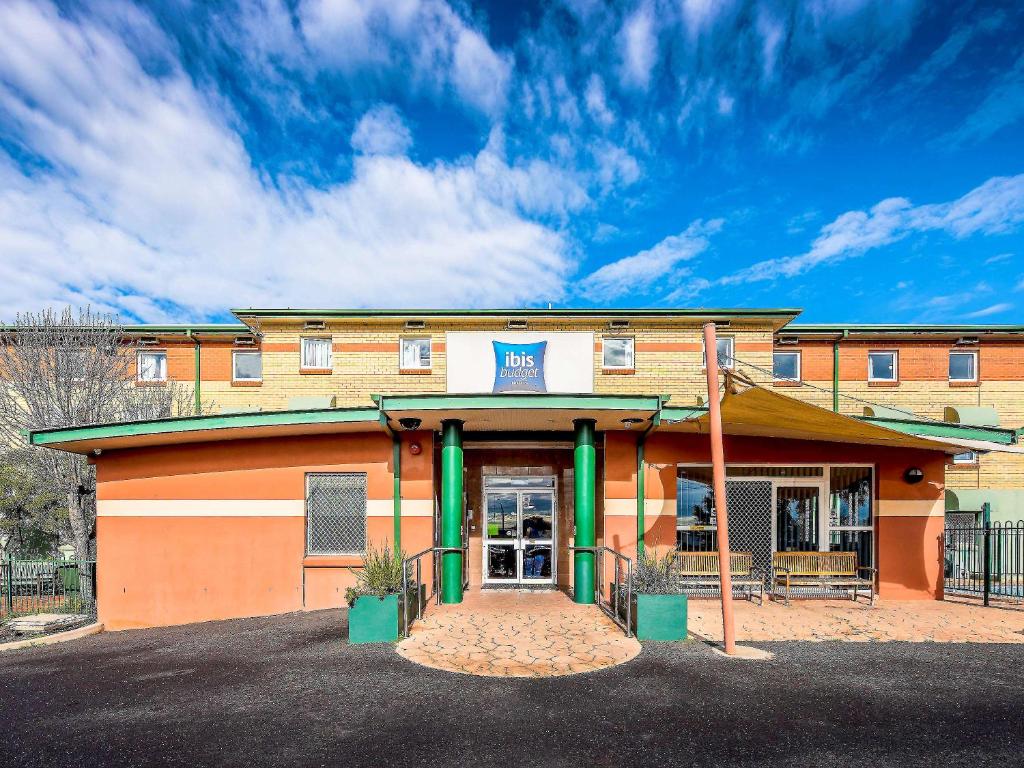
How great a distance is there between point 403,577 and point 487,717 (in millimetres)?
2682

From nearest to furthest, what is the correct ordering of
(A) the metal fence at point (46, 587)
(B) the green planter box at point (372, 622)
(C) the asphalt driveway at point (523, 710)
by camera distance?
(C) the asphalt driveway at point (523, 710) < (B) the green planter box at point (372, 622) < (A) the metal fence at point (46, 587)

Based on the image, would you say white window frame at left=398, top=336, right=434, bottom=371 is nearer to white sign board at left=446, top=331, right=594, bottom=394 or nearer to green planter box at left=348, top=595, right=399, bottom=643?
white sign board at left=446, top=331, right=594, bottom=394

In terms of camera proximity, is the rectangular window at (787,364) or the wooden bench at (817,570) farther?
the rectangular window at (787,364)

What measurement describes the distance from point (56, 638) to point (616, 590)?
8.85 metres

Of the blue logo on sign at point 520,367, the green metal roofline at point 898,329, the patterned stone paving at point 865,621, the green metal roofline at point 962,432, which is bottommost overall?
the patterned stone paving at point 865,621

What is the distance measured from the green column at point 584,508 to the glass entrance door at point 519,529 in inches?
74.0

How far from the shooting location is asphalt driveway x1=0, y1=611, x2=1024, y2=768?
4.27 metres

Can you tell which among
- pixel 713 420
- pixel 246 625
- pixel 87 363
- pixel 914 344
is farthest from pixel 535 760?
pixel 914 344

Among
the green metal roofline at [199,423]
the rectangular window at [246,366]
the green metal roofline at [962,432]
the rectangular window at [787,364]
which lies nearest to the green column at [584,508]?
the green metal roofline at [199,423]

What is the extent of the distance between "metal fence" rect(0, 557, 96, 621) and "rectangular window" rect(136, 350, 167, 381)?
7641 mm

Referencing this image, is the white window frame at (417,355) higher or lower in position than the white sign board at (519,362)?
higher

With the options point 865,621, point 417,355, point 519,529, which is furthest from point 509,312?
point 865,621

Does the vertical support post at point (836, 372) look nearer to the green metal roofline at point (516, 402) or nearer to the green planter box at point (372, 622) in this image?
the green metal roofline at point (516, 402)

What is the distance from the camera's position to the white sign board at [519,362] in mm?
9633
